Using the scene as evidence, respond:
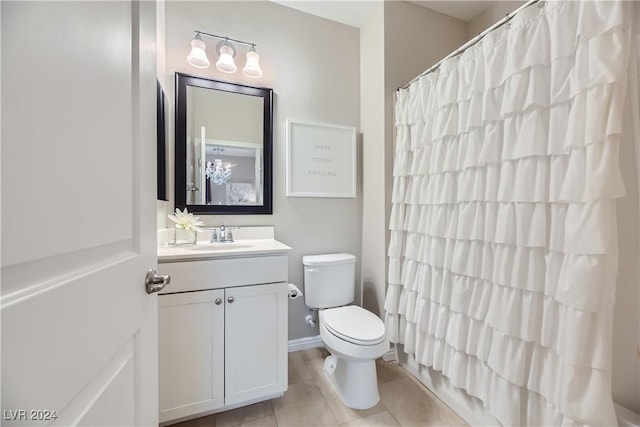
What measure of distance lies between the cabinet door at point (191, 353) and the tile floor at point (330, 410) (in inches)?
7.4

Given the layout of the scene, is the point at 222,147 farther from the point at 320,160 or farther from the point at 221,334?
the point at 221,334

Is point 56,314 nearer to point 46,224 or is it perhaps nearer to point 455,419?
point 46,224

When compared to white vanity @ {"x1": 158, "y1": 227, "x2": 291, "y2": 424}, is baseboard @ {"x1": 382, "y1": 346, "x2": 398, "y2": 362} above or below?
below

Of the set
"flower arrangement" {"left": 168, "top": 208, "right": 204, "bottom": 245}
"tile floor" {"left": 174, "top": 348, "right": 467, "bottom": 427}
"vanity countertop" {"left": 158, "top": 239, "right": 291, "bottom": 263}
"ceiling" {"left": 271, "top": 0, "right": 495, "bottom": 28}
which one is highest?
"ceiling" {"left": 271, "top": 0, "right": 495, "bottom": 28}

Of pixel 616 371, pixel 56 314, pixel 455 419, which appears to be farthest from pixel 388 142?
pixel 56 314

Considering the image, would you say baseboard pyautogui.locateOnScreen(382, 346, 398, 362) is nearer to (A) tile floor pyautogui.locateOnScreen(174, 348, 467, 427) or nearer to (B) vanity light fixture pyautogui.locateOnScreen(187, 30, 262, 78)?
(A) tile floor pyautogui.locateOnScreen(174, 348, 467, 427)

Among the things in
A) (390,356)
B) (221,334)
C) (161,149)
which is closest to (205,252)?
(221,334)

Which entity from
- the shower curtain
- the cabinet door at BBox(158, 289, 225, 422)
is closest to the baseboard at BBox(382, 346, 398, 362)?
the shower curtain

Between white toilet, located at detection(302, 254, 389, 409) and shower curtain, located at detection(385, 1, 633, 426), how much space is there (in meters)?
0.33

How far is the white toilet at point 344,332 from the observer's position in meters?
1.36

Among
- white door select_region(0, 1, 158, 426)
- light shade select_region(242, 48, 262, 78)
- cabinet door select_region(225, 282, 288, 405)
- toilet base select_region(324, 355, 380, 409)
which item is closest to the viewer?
white door select_region(0, 1, 158, 426)

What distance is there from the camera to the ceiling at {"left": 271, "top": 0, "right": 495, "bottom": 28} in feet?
6.08

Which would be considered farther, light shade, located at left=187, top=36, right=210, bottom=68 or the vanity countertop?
light shade, located at left=187, top=36, right=210, bottom=68

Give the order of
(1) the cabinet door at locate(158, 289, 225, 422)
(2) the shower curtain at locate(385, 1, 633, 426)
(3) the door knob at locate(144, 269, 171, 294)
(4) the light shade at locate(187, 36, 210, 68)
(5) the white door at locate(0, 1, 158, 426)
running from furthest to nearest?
(4) the light shade at locate(187, 36, 210, 68), (1) the cabinet door at locate(158, 289, 225, 422), (2) the shower curtain at locate(385, 1, 633, 426), (3) the door knob at locate(144, 269, 171, 294), (5) the white door at locate(0, 1, 158, 426)
